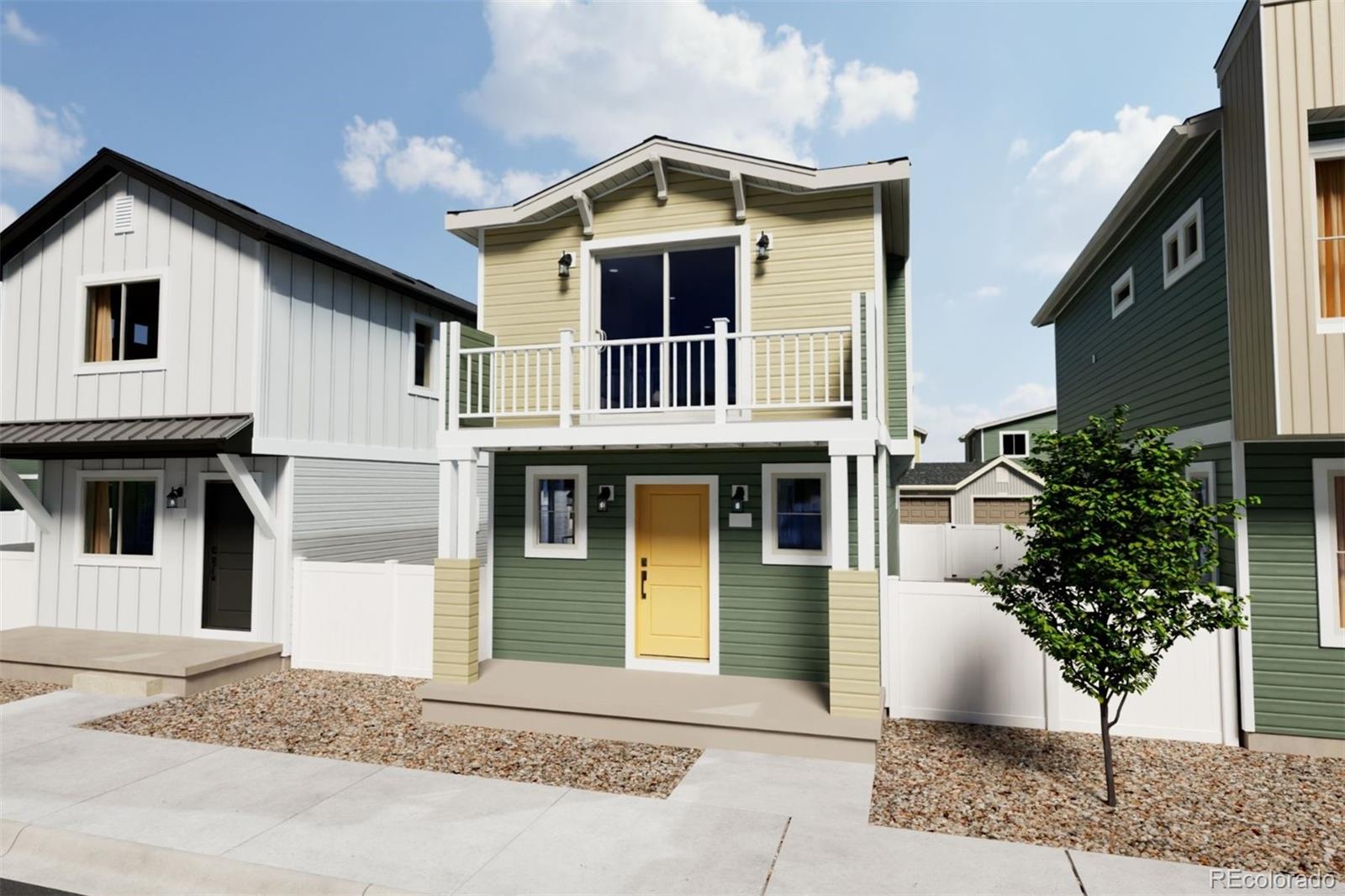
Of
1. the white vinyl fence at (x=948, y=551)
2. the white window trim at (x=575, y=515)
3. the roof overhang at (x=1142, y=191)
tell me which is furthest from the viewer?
the white vinyl fence at (x=948, y=551)

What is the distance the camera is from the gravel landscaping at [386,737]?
6.06 metres

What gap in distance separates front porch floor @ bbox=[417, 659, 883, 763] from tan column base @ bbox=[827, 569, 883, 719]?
0.58ft

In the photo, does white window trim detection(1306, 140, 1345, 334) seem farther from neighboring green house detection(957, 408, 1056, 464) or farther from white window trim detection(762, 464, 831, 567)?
neighboring green house detection(957, 408, 1056, 464)

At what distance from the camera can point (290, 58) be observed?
48.2 ft

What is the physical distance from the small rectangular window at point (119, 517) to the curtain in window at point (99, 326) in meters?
1.99

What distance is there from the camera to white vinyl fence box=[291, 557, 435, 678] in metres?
9.08

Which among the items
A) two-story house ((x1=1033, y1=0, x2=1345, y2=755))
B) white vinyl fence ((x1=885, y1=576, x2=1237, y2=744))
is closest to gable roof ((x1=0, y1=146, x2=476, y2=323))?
white vinyl fence ((x1=885, y1=576, x2=1237, y2=744))

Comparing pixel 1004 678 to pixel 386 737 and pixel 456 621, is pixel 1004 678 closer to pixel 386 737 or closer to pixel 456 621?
pixel 456 621

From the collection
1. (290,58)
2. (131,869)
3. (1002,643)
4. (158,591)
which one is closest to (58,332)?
(158,591)

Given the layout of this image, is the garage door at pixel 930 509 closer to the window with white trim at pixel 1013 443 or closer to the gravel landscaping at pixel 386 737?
the window with white trim at pixel 1013 443

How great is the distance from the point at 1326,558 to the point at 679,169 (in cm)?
798

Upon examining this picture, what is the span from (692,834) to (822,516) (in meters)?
4.13

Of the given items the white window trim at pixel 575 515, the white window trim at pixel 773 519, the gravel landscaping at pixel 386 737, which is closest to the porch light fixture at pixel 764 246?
the white window trim at pixel 773 519

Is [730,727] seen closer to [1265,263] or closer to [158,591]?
[1265,263]
